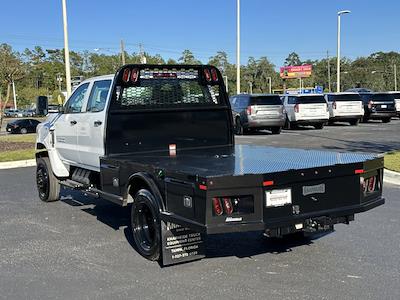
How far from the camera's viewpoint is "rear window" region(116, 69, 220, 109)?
21.5 ft

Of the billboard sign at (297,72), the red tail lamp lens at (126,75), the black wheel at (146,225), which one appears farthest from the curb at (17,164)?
the billboard sign at (297,72)

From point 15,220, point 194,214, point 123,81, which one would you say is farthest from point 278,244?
point 15,220

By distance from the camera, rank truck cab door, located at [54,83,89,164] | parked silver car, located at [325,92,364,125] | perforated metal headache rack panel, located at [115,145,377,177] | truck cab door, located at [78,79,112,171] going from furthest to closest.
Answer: parked silver car, located at [325,92,364,125]
truck cab door, located at [54,83,89,164]
truck cab door, located at [78,79,112,171]
perforated metal headache rack panel, located at [115,145,377,177]

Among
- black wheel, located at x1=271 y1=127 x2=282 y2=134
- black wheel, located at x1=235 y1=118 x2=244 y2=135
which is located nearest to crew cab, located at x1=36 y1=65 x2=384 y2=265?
black wheel, located at x1=235 y1=118 x2=244 y2=135

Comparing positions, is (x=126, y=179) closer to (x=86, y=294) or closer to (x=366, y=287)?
(x=86, y=294)

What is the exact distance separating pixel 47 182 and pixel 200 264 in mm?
4296

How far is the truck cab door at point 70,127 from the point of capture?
7438mm

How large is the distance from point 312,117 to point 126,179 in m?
19.2

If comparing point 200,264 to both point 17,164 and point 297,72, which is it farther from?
point 297,72

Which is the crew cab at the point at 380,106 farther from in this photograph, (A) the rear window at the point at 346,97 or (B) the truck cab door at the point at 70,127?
(B) the truck cab door at the point at 70,127

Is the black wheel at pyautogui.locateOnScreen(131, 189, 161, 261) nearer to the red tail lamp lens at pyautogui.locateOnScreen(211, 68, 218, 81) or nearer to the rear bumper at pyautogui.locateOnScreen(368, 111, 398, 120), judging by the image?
the red tail lamp lens at pyautogui.locateOnScreen(211, 68, 218, 81)

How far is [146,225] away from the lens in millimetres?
5512

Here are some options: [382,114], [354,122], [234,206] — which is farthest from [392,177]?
[382,114]

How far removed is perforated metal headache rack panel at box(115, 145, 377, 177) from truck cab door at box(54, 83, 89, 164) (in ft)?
5.27
